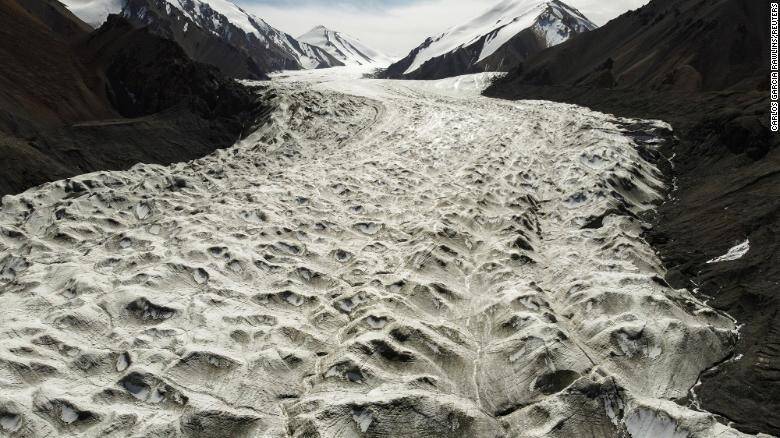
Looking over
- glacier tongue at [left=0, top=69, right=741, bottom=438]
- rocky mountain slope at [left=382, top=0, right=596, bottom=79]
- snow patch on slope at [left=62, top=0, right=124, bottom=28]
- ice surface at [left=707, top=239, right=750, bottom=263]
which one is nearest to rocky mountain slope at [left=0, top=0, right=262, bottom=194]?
glacier tongue at [left=0, top=69, right=741, bottom=438]

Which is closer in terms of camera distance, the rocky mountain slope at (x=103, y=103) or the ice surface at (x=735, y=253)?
the ice surface at (x=735, y=253)

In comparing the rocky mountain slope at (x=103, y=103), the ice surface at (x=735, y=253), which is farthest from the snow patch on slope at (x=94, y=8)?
the ice surface at (x=735, y=253)

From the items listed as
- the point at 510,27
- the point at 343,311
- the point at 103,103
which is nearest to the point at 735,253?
the point at 343,311

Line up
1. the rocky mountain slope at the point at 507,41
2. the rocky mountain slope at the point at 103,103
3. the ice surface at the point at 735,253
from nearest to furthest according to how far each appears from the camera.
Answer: the ice surface at the point at 735,253
the rocky mountain slope at the point at 103,103
the rocky mountain slope at the point at 507,41

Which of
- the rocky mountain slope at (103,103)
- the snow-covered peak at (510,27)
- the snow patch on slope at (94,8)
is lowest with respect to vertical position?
the rocky mountain slope at (103,103)

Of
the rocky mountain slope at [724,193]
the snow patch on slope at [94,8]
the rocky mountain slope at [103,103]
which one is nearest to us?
the rocky mountain slope at [724,193]

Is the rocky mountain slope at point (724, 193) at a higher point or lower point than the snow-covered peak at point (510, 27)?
lower

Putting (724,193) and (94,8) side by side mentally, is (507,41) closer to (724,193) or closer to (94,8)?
(94,8)

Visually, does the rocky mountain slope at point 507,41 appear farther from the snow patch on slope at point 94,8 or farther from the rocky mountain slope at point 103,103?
the rocky mountain slope at point 103,103
